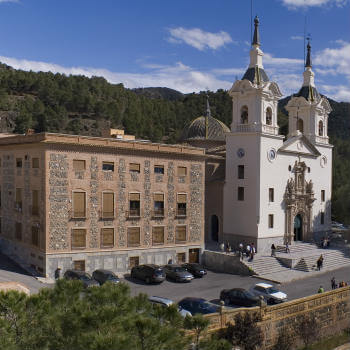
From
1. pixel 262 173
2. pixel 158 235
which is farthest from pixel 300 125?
pixel 158 235

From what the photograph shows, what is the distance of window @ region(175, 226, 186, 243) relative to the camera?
37.6 meters

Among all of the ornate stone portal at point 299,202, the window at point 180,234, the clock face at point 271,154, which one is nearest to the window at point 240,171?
the clock face at point 271,154

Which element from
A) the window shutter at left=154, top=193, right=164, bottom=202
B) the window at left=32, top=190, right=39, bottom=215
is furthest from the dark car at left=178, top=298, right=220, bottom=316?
the window at left=32, top=190, right=39, bottom=215

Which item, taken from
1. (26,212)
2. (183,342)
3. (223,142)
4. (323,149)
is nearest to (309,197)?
(323,149)

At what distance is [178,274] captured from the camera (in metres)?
32.7

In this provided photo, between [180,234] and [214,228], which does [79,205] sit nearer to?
[180,234]

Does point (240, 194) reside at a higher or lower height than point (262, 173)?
lower

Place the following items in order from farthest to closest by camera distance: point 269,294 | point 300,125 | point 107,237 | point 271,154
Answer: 1. point 300,125
2. point 271,154
3. point 107,237
4. point 269,294

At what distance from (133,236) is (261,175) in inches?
509

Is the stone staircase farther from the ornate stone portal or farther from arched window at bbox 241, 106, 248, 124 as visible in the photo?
arched window at bbox 241, 106, 248, 124

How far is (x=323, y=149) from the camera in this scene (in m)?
49.0

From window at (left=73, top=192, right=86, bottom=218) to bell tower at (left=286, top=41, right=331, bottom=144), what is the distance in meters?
24.7

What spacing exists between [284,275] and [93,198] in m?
15.7

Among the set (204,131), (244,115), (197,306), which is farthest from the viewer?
(204,131)
